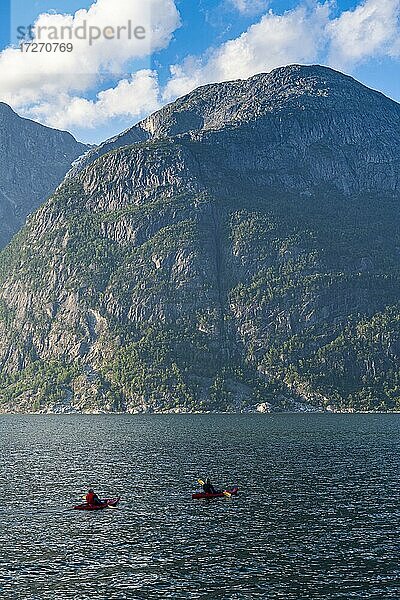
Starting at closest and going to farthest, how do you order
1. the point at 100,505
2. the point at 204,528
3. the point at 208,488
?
the point at 204,528 → the point at 100,505 → the point at 208,488

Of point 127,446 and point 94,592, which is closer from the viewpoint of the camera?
point 94,592

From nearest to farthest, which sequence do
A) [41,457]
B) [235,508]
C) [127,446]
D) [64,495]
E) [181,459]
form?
[235,508] → [64,495] → [181,459] → [41,457] → [127,446]

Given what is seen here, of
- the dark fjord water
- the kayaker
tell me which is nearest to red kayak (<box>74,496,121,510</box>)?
the dark fjord water

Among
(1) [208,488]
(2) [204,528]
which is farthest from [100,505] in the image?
(2) [204,528]

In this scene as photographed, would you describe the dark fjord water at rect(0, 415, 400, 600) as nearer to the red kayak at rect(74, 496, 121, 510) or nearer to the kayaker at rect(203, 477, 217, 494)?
the red kayak at rect(74, 496, 121, 510)

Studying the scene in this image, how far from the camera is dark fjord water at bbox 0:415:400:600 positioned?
2213 inches

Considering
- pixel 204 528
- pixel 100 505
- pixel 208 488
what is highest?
pixel 208 488

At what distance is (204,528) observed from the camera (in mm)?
76438

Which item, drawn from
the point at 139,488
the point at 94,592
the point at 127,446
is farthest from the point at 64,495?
the point at 127,446

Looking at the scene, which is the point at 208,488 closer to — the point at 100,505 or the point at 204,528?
the point at 100,505

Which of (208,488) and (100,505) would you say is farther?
(208,488)

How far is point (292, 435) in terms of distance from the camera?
183m

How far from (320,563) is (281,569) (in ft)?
12.7

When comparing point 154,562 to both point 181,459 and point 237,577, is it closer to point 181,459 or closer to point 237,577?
point 237,577
